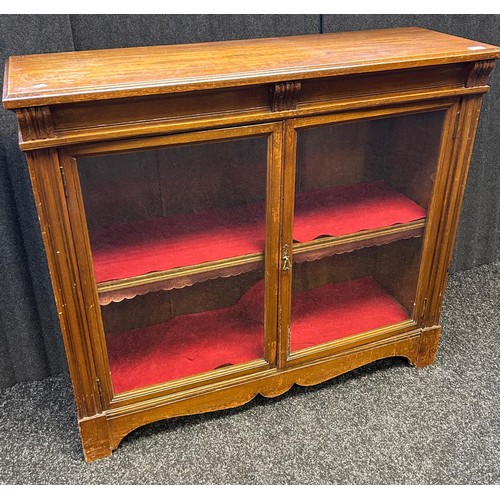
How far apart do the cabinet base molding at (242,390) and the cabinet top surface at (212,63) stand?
2.10 ft

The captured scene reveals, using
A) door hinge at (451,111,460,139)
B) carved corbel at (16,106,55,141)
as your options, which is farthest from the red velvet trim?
carved corbel at (16,106,55,141)

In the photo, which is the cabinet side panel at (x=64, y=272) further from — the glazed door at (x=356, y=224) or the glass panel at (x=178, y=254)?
the glazed door at (x=356, y=224)

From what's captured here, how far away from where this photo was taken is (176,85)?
0.95 m

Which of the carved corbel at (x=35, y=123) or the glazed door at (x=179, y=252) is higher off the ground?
the carved corbel at (x=35, y=123)

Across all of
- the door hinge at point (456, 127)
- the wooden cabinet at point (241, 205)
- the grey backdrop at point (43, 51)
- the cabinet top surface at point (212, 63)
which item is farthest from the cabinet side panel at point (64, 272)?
the door hinge at point (456, 127)

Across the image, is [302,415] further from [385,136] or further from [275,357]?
[385,136]

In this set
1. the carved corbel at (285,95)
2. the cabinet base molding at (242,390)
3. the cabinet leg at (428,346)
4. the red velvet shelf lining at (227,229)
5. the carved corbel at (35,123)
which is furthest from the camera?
the cabinet leg at (428,346)

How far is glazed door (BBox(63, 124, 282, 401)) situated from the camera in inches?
41.0

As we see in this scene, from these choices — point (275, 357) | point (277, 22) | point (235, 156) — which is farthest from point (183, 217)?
point (277, 22)

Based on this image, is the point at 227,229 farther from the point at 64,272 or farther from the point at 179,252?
the point at 64,272

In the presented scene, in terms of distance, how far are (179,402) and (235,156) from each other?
0.54 metres

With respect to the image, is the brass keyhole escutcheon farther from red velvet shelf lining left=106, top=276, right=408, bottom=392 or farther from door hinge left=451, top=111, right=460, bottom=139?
door hinge left=451, top=111, right=460, bottom=139

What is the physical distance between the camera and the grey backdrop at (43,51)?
1.16 m

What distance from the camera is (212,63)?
1054mm
